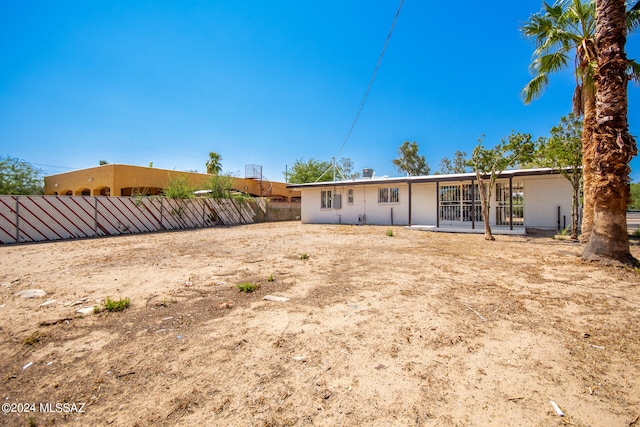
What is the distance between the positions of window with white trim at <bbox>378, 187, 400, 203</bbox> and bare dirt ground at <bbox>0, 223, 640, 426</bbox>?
12122 mm

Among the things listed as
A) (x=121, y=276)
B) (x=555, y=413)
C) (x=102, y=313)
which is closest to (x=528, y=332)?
(x=555, y=413)

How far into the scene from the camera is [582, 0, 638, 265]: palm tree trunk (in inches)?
220

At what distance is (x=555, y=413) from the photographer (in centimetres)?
177

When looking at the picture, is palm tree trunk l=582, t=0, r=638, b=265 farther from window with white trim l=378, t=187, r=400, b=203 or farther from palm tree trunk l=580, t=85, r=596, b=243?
window with white trim l=378, t=187, r=400, b=203

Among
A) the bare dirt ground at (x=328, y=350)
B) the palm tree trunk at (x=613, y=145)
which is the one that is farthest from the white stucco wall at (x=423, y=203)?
the bare dirt ground at (x=328, y=350)

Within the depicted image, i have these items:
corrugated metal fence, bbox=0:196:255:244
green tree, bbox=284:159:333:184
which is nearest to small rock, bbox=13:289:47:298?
corrugated metal fence, bbox=0:196:255:244

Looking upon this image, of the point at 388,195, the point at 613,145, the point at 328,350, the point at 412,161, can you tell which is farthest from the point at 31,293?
the point at 412,161

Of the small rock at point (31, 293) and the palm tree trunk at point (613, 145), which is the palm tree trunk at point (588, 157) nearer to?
the palm tree trunk at point (613, 145)

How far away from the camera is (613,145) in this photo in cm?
563

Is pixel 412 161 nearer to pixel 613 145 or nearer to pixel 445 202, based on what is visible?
pixel 445 202

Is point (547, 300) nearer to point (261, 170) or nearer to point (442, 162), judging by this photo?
point (261, 170)

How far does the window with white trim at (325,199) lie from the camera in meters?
19.8

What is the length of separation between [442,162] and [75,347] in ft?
146

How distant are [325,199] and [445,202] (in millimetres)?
7859
